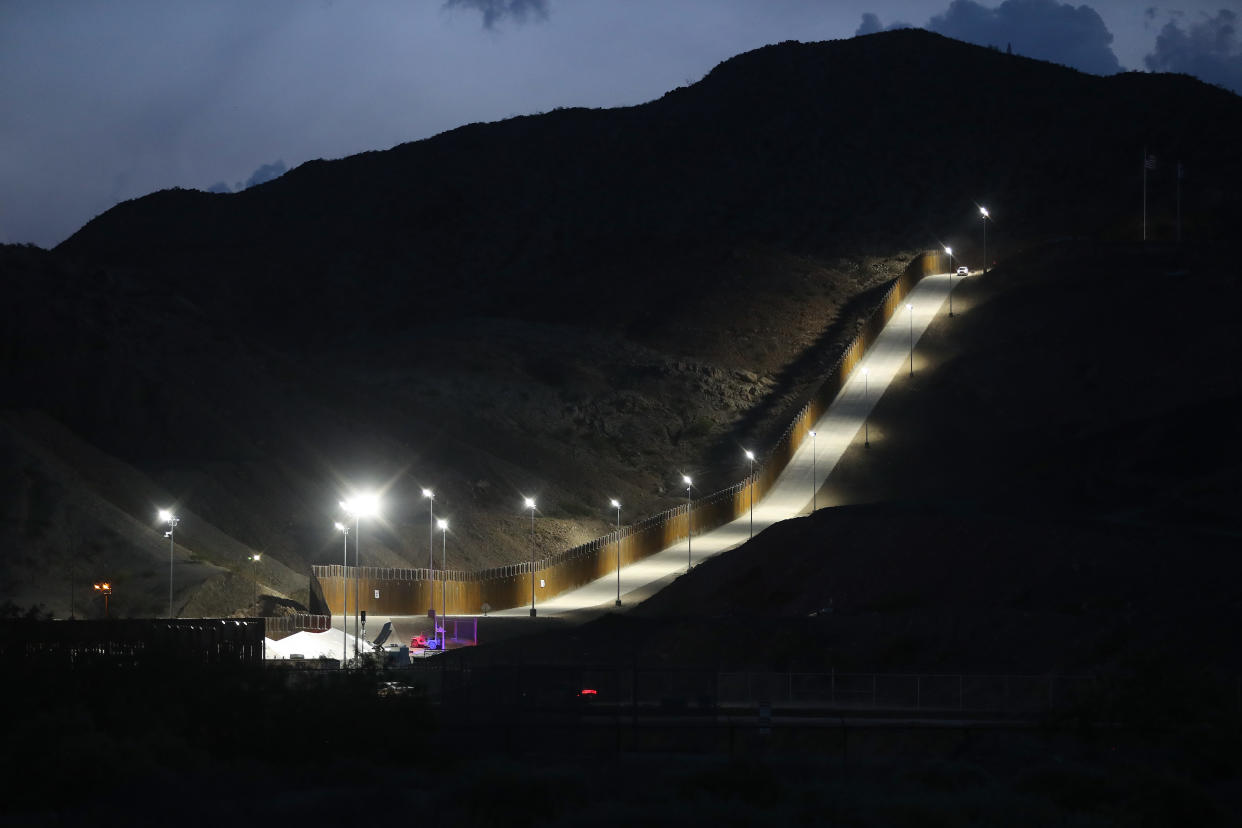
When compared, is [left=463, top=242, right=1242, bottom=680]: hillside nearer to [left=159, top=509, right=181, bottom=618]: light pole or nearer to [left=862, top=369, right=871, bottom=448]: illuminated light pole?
[left=862, top=369, right=871, bottom=448]: illuminated light pole

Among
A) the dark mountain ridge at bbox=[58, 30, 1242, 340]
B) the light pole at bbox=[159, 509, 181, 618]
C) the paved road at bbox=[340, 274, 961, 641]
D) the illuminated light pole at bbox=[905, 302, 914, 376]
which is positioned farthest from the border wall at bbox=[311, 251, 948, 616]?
the dark mountain ridge at bbox=[58, 30, 1242, 340]

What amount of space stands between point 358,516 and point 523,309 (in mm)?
83039

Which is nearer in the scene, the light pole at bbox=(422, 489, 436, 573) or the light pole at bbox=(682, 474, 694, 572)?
the light pole at bbox=(422, 489, 436, 573)

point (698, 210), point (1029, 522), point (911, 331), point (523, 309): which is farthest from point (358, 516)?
point (698, 210)

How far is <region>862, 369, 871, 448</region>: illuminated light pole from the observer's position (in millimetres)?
93500

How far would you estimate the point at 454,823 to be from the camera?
1067 inches

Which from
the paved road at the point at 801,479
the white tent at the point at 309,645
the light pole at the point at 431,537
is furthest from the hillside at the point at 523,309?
the white tent at the point at 309,645

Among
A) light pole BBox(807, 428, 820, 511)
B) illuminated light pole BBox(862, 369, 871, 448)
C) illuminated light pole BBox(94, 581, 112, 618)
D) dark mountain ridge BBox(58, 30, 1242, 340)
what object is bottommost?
illuminated light pole BBox(94, 581, 112, 618)

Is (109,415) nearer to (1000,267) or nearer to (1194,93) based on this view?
(1000,267)

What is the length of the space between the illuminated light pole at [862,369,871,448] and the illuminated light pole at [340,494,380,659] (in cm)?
2730

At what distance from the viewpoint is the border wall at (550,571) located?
70.6m

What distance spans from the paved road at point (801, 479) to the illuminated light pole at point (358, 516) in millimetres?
1953

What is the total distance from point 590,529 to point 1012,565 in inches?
1427

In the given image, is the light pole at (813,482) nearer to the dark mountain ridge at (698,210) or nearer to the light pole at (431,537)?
the light pole at (431,537)
